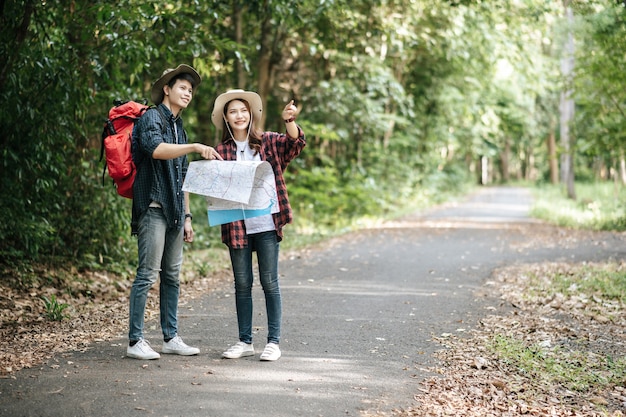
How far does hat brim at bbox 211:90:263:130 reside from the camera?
18.0 feet

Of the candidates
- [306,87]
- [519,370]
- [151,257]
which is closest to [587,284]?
[519,370]

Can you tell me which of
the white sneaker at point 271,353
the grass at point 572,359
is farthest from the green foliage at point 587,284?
the white sneaker at point 271,353

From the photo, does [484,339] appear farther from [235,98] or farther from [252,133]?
[235,98]

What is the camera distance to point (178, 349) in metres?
5.70

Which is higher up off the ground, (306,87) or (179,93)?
(306,87)

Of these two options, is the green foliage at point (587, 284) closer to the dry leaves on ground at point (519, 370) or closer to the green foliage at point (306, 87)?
the dry leaves on ground at point (519, 370)

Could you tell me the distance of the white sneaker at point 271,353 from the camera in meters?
5.57

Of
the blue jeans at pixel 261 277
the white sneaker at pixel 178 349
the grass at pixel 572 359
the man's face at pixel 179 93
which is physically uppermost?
the man's face at pixel 179 93

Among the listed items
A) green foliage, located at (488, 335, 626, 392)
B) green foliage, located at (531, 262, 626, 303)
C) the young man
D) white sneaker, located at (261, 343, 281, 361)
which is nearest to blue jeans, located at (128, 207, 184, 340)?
the young man

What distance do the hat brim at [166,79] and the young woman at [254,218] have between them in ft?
1.04

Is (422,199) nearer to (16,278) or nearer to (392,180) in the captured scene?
(392,180)

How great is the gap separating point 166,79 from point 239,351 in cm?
219

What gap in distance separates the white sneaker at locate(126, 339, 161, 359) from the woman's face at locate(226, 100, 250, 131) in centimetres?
181

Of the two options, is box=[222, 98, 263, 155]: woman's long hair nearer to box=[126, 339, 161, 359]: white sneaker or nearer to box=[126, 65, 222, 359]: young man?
box=[126, 65, 222, 359]: young man
